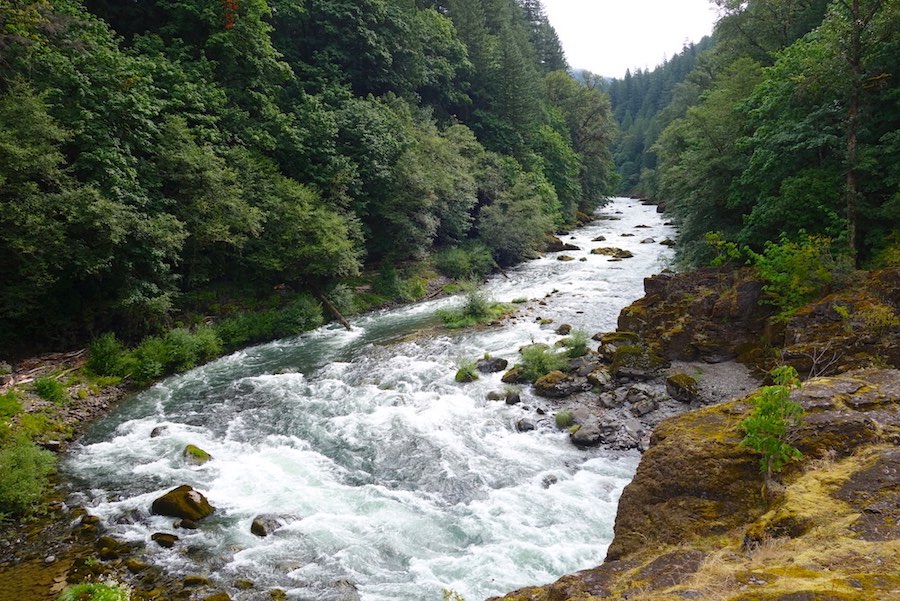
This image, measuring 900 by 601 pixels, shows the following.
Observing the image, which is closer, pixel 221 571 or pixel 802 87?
pixel 221 571

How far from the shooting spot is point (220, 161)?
19031 mm

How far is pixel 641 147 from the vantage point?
10356cm

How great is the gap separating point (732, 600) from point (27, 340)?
18.9m

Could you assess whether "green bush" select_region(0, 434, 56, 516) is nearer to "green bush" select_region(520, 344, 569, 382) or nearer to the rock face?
the rock face

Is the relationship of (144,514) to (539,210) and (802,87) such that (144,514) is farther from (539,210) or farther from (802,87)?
(539,210)

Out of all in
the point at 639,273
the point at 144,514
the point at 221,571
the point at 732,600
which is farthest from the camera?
the point at 639,273

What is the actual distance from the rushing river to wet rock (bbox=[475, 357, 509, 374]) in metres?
0.35

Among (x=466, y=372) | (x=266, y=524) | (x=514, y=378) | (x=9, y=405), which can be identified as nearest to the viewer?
(x=266, y=524)

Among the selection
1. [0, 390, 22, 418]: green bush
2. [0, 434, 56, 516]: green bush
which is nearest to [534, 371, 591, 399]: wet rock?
[0, 434, 56, 516]: green bush

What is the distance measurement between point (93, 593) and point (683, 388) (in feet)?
42.4

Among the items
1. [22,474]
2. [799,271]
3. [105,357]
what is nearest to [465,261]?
[799,271]

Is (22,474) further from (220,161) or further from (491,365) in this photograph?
(220,161)

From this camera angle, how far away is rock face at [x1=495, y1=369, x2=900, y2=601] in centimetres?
360

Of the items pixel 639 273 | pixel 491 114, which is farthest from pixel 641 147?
pixel 639 273
